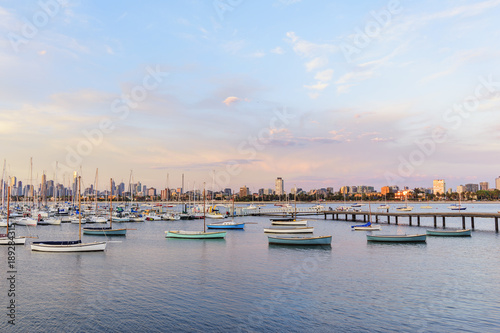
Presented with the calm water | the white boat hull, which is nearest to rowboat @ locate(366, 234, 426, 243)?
the calm water

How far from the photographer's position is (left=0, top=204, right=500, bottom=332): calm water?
Answer: 86.8 feet

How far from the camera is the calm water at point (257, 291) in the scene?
26.5 meters

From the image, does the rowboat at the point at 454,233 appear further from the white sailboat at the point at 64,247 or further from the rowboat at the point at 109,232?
the rowboat at the point at 109,232

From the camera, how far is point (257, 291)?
3472cm

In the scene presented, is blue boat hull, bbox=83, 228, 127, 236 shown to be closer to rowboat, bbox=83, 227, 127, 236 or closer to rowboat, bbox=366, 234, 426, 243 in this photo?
rowboat, bbox=83, 227, 127, 236

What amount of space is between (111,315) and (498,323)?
30.0 meters

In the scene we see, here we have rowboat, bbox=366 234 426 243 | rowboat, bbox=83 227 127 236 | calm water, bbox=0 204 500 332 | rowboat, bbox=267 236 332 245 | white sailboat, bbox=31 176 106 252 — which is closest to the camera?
calm water, bbox=0 204 500 332

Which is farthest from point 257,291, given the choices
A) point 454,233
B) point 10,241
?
point 454,233

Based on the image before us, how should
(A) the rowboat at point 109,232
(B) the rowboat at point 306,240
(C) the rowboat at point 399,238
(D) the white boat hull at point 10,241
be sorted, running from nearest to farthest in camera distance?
1. (D) the white boat hull at point 10,241
2. (B) the rowboat at point 306,240
3. (C) the rowboat at point 399,238
4. (A) the rowboat at point 109,232

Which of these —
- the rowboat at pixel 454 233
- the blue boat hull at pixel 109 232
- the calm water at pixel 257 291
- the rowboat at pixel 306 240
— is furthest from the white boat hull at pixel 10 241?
the rowboat at pixel 454 233

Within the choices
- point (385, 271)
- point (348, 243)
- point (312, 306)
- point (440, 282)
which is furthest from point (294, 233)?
point (312, 306)

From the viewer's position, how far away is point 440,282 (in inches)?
1510

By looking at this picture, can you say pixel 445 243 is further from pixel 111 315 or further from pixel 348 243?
pixel 111 315

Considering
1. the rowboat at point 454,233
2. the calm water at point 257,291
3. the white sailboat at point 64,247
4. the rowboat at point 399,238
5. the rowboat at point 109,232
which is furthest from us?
the rowboat at point 109,232
